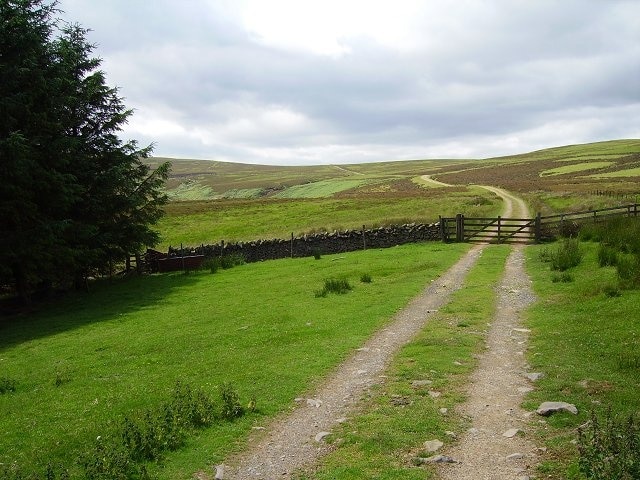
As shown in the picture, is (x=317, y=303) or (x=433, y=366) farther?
(x=317, y=303)

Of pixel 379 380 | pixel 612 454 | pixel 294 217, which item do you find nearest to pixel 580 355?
pixel 379 380

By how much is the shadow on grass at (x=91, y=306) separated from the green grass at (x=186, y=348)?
146 mm

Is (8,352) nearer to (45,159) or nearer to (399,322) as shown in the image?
(45,159)

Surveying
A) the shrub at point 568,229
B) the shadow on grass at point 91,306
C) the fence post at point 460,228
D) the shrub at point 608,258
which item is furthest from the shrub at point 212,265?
the shrub at point 608,258

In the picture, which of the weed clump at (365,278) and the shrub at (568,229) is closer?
the weed clump at (365,278)

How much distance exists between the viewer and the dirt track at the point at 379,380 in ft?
24.2

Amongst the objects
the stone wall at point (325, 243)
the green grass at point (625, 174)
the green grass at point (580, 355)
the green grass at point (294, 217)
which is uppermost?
the green grass at point (625, 174)

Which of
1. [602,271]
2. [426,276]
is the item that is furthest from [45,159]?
[602,271]

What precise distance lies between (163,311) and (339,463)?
17.1 metres

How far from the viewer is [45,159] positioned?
26531 millimetres

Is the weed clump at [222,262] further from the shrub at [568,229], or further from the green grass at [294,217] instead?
the shrub at [568,229]

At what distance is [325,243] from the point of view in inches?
1475

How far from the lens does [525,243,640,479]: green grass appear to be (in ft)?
25.9

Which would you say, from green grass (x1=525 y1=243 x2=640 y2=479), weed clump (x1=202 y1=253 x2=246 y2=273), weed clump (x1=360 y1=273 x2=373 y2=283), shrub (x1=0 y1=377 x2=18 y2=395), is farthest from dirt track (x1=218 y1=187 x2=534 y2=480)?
weed clump (x1=202 y1=253 x2=246 y2=273)
